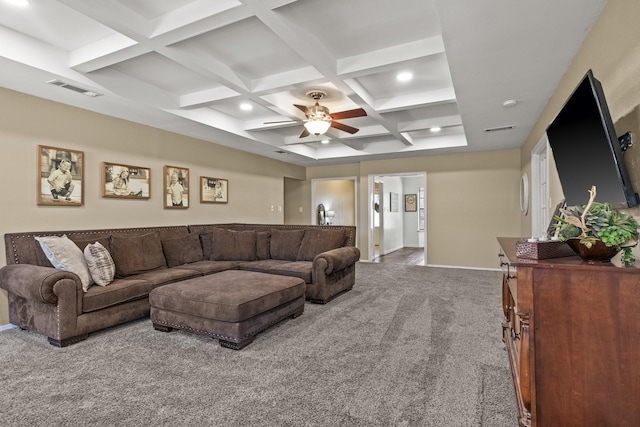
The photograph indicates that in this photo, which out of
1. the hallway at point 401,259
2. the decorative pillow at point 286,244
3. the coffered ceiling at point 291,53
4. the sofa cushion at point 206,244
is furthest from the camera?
the hallway at point 401,259

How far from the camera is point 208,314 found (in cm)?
276

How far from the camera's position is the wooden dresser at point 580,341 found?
4.20ft

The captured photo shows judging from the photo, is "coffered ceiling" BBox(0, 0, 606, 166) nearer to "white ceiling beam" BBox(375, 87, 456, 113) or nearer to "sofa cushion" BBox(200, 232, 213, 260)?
"white ceiling beam" BBox(375, 87, 456, 113)

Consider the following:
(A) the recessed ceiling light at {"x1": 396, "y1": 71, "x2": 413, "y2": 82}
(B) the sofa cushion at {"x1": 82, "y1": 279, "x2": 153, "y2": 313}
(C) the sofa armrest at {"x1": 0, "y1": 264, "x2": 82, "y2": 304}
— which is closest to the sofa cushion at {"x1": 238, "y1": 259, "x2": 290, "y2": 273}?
(B) the sofa cushion at {"x1": 82, "y1": 279, "x2": 153, "y2": 313}

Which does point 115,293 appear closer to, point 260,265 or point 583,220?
point 260,265

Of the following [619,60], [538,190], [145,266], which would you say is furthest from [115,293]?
[538,190]

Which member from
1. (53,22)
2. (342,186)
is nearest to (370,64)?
(53,22)

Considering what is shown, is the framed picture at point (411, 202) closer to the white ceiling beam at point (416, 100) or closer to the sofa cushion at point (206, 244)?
the white ceiling beam at point (416, 100)

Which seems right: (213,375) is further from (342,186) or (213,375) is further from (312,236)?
(342,186)

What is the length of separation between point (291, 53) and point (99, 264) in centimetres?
277

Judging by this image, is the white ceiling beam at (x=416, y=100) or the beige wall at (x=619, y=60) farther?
the white ceiling beam at (x=416, y=100)

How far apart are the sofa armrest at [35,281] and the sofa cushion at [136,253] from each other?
0.75 m

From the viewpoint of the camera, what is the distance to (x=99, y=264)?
3256mm

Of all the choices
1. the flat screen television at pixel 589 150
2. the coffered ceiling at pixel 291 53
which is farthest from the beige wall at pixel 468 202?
the flat screen television at pixel 589 150
